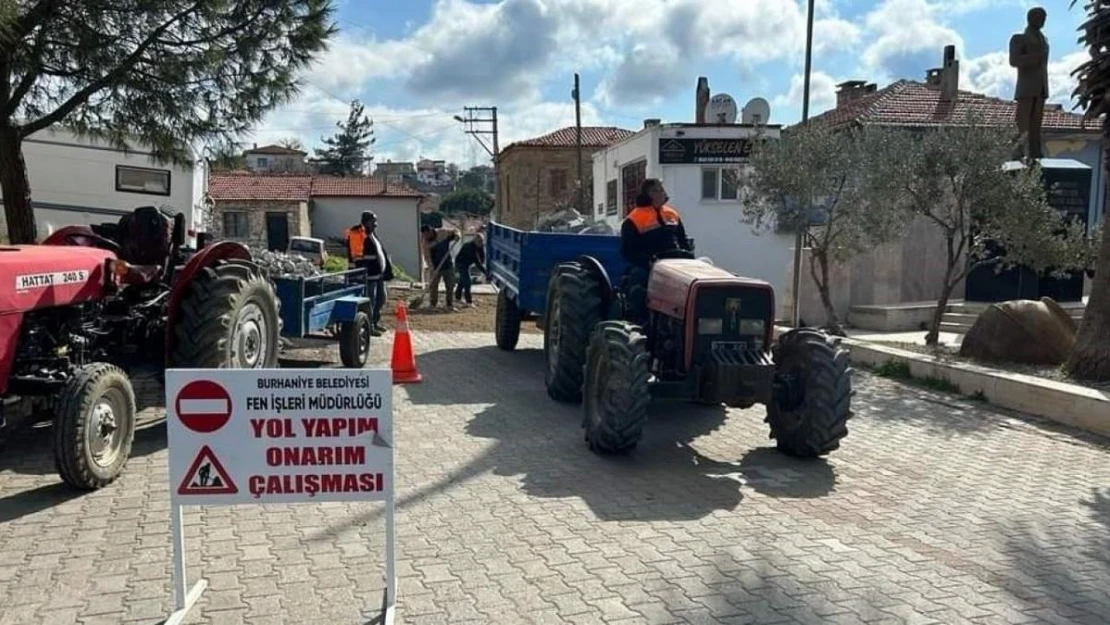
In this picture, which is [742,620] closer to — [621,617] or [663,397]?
[621,617]

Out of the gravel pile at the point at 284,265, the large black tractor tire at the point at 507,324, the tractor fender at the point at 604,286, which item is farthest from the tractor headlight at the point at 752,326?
the large black tractor tire at the point at 507,324

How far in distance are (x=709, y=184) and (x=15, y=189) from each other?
48.9 feet

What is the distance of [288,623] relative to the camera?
3.57 meters

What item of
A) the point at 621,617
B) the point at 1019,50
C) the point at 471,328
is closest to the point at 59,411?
the point at 621,617

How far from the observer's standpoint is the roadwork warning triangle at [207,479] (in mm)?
3605

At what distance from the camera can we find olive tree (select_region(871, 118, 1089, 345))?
9883 mm

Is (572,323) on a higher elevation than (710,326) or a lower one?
lower

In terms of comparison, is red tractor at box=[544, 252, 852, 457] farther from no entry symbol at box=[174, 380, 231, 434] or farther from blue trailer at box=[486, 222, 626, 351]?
no entry symbol at box=[174, 380, 231, 434]

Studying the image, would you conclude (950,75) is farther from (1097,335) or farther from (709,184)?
(1097,335)

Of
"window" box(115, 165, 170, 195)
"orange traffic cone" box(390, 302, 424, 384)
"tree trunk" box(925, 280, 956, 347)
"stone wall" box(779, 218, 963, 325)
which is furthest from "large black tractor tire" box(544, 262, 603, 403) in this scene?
"window" box(115, 165, 170, 195)

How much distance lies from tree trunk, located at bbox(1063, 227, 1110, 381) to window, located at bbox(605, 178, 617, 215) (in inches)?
639

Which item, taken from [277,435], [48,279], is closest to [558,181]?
[48,279]

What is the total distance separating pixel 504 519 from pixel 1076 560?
9.78 feet

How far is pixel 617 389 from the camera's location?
18.8 ft
